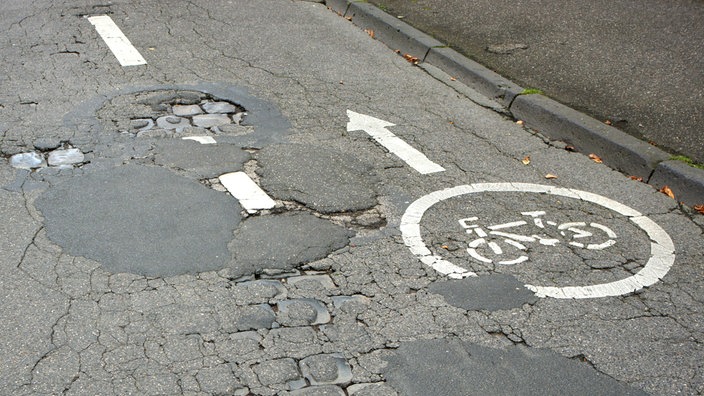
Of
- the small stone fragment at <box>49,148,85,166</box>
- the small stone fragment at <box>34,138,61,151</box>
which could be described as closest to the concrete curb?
the small stone fragment at <box>49,148,85,166</box>

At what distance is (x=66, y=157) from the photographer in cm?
615

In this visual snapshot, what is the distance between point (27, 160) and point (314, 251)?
258 cm

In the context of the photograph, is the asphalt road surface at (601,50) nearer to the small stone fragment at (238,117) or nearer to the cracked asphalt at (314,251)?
the cracked asphalt at (314,251)

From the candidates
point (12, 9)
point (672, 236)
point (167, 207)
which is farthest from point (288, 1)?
point (672, 236)

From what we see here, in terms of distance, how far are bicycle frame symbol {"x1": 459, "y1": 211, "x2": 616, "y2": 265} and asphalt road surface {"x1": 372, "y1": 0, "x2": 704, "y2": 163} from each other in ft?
5.46

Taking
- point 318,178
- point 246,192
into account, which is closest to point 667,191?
point 318,178

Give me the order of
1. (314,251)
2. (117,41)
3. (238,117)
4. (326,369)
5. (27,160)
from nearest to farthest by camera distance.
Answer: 1. (326,369)
2. (314,251)
3. (27,160)
4. (238,117)
5. (117,41)

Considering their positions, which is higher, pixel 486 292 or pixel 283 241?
pixel 486 292

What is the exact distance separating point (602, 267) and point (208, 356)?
8.23 ft

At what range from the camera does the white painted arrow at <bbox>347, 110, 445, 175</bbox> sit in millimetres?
6305

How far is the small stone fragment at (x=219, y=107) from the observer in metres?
7.22

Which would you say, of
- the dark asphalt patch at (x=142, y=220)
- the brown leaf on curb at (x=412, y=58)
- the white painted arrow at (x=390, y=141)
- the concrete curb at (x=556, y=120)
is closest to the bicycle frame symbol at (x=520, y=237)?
the white painted arrow at (x=390, y=141)

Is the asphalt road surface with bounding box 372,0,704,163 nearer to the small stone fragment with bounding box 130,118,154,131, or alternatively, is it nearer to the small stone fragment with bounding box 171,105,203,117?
the small stone fragment with bounding box 171,105,203,117

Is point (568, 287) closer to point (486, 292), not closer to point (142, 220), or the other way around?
point (486, 292)
